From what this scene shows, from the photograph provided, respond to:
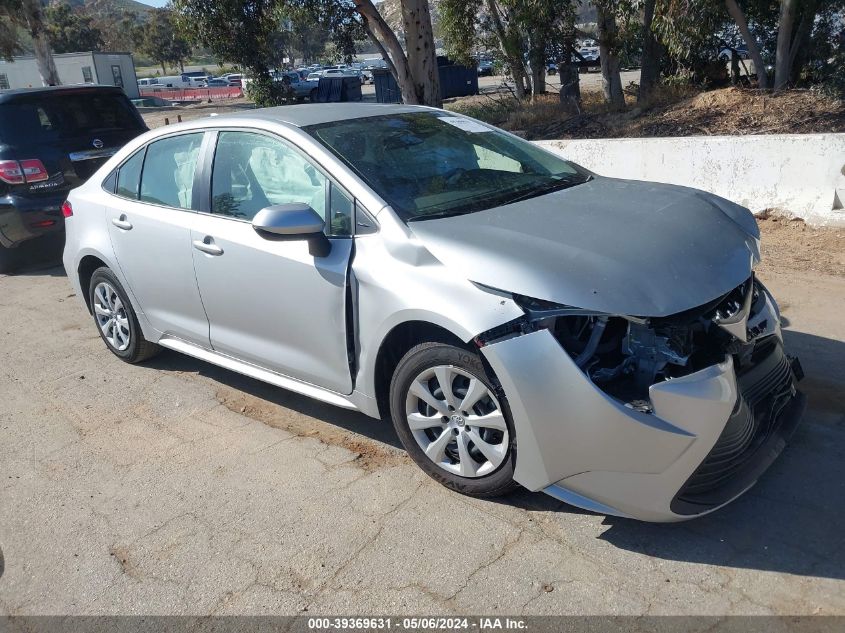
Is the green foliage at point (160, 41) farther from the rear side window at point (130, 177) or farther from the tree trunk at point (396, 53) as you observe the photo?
the rear side window at point (130, 177)

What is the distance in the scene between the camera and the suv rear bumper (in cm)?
808

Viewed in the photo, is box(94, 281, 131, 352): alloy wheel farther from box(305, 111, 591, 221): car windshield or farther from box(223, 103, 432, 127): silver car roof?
box(305, 111, 591, 221): car windshield

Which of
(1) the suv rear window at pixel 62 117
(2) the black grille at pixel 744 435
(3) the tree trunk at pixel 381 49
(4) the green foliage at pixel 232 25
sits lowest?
(2) the black grille at pixel 744 435

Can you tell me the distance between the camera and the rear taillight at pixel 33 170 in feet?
A: 26.5

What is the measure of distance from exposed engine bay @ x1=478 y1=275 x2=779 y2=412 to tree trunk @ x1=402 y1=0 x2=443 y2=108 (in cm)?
987

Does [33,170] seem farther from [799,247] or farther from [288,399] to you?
[799,247]

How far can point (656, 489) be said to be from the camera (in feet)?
9.82

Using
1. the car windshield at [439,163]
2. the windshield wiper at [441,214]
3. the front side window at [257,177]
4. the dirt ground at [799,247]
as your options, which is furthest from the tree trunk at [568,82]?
the windshield wiper at [441,214]

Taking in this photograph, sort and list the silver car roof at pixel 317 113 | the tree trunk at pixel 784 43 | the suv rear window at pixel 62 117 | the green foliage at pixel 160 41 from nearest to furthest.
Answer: the silver car roof at pixel 317 113 < the suv rear window at pixel 62 117 < the tree trunk at pixel 784 43 < the green foliage at pixel 160 41

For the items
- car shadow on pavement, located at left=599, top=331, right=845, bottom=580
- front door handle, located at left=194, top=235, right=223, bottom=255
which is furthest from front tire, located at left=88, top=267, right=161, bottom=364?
car shadow on pavement, located at left=599, top=331, right=845, bottom=580

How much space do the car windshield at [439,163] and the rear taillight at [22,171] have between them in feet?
16.9

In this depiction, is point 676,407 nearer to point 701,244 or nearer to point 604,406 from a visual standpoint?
point 604,406

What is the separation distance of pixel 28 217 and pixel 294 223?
5.64 m

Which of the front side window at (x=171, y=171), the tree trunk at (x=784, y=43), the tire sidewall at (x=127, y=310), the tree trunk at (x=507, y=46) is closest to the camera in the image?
the front side window at (x=171, y=171)
